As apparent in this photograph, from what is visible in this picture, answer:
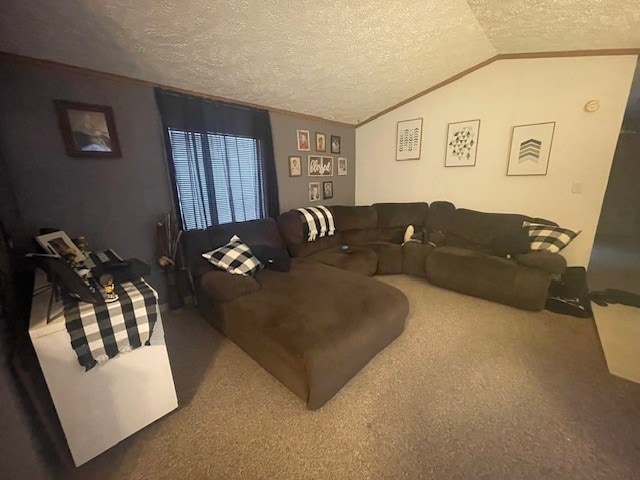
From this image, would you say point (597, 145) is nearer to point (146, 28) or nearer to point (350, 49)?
point (350, 49)

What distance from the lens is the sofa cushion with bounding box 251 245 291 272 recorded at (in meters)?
2.43

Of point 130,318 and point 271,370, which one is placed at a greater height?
point 130,318

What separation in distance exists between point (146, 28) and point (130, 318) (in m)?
1.80

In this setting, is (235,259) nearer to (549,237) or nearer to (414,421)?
(414,421)

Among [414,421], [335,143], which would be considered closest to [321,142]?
[335,143]

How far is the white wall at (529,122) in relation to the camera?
2.54m

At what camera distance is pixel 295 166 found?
3512mm

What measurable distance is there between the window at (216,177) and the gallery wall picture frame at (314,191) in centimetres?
85

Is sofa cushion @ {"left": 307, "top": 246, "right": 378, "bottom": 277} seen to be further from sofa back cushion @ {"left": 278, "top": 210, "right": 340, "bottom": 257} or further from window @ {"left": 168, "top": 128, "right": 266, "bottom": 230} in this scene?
window @ {"left": 168, "top": 128, "right": 266, "bottom": 230}

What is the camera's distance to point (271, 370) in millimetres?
1636

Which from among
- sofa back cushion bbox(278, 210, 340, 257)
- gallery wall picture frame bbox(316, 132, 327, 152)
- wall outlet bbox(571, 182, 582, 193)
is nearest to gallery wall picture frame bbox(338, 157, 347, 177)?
gallery wall picture frame bbox(316, 132, 327, 152)

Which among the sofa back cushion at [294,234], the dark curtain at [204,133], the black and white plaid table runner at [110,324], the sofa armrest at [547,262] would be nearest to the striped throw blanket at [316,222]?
the sofa back cushion at [294,234]

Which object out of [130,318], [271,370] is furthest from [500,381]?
[130,318]

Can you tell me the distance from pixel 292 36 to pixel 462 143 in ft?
8.53
